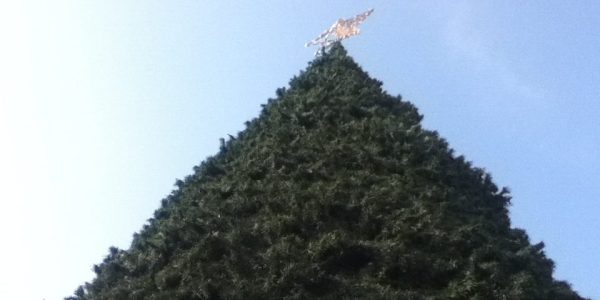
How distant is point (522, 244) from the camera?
1569 centimetres

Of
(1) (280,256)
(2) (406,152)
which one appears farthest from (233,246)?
(2) (406,152)

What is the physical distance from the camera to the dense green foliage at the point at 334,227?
509 inches

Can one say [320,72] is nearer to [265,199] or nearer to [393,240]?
[265,199]

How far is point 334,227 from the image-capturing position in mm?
14344

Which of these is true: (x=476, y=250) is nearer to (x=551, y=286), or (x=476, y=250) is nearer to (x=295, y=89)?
(x=551, y=286)

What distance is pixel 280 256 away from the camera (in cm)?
1311

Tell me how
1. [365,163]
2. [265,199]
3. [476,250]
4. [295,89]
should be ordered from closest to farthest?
[476,250] → [265,199] → [365,163] → [295,89]

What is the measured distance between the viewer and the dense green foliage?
42.4 ft

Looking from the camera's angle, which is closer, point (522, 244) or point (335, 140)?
point (522, 244)

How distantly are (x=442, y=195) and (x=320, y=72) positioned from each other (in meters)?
8.59

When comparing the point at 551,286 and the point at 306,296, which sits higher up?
the point at 306,296

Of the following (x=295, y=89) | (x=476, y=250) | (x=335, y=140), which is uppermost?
(x=295, y=89)

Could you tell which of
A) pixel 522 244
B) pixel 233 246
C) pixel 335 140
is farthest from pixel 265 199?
pixel 522 244

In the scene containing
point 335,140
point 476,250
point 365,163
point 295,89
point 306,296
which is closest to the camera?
point 306,296
